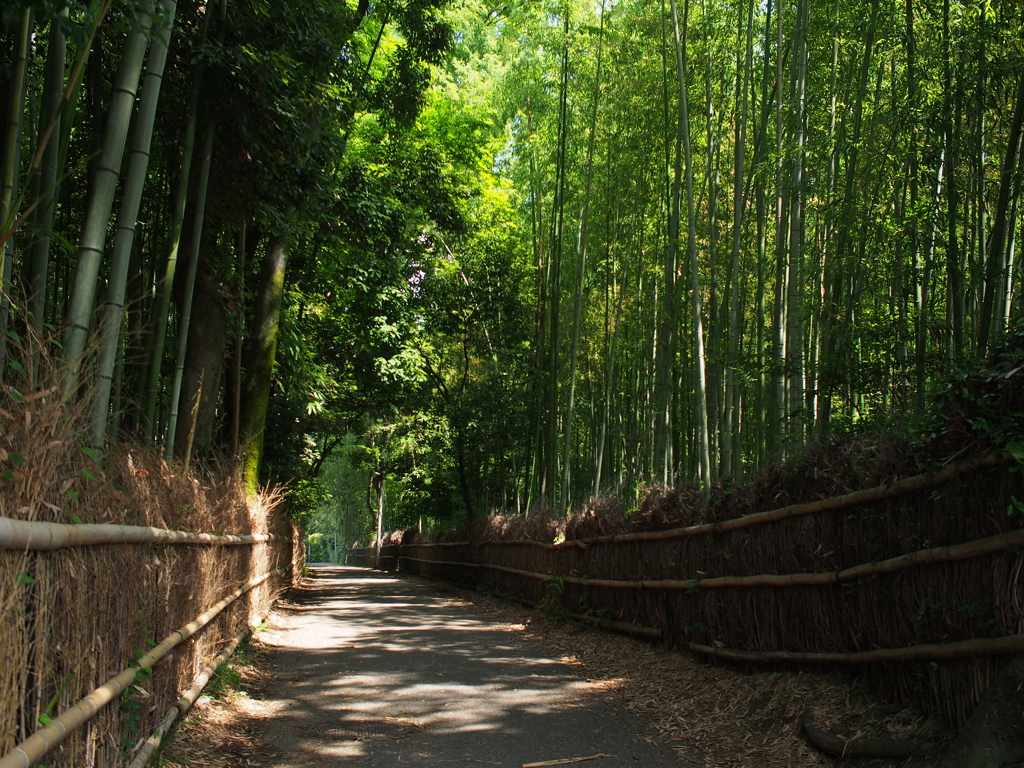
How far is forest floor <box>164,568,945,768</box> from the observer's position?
11.0 feet

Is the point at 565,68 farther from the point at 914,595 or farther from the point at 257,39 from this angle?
the point at 914,595

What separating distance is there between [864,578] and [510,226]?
11.4 meters

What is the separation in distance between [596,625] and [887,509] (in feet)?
13.2

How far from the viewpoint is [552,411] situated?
949 cm

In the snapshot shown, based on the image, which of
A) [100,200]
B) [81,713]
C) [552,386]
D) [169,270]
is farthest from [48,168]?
[552,386]

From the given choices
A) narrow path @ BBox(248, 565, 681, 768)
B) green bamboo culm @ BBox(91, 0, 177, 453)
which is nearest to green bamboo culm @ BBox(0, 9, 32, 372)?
green bamboo culm @ BBox(91, 0, 177, 453)

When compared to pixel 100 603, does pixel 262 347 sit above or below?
above

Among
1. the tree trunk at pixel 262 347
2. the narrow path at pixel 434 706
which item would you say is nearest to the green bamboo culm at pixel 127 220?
the narrow path at pixel 434 706

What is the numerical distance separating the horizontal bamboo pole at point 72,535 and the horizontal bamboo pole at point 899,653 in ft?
8.79

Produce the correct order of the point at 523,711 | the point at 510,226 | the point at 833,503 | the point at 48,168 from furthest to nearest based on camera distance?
the point at 510,226
the point at 523,711
the point at 833,503
the point at 48,168

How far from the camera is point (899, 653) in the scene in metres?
3.06

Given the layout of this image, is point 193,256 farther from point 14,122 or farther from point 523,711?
point 523,711

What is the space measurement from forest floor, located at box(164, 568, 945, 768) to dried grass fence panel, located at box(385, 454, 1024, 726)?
0.18 m

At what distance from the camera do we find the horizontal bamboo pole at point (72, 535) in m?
1.66
